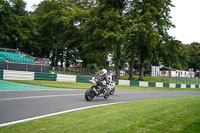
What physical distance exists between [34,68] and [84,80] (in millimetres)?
8282

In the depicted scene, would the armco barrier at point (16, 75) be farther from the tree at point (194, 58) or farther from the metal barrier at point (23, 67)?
the tree at point (194, 58)

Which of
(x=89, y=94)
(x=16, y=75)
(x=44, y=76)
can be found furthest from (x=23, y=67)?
(x=89, y=94)

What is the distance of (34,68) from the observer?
94.9ft

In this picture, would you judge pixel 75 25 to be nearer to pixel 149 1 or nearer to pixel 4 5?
pixel 4 5

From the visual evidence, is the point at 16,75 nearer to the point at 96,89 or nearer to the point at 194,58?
the point at 96,89

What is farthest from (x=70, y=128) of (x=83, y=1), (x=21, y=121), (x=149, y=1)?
(x=83, y=1)

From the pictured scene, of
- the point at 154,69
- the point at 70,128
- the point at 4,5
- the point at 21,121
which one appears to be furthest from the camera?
the point at 154,69

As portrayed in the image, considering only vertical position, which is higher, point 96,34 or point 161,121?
point 96,34

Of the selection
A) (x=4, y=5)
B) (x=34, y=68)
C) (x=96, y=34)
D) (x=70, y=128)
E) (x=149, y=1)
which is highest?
(x=4, y=5)

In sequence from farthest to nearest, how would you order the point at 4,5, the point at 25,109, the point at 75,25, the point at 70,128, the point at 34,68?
the point at 75,25 → the point at 4,5 → the point at 34,68 → the point at 25,109 → the point at 70,128

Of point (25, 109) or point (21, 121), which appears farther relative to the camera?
point (25, 109)

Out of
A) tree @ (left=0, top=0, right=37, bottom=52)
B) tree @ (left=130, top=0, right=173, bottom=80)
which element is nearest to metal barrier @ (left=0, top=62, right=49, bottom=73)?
tree @ (left=130, top=0, right=173, bottom=80)

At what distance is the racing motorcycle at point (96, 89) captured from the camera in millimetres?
10836

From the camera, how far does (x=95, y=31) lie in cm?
3120
